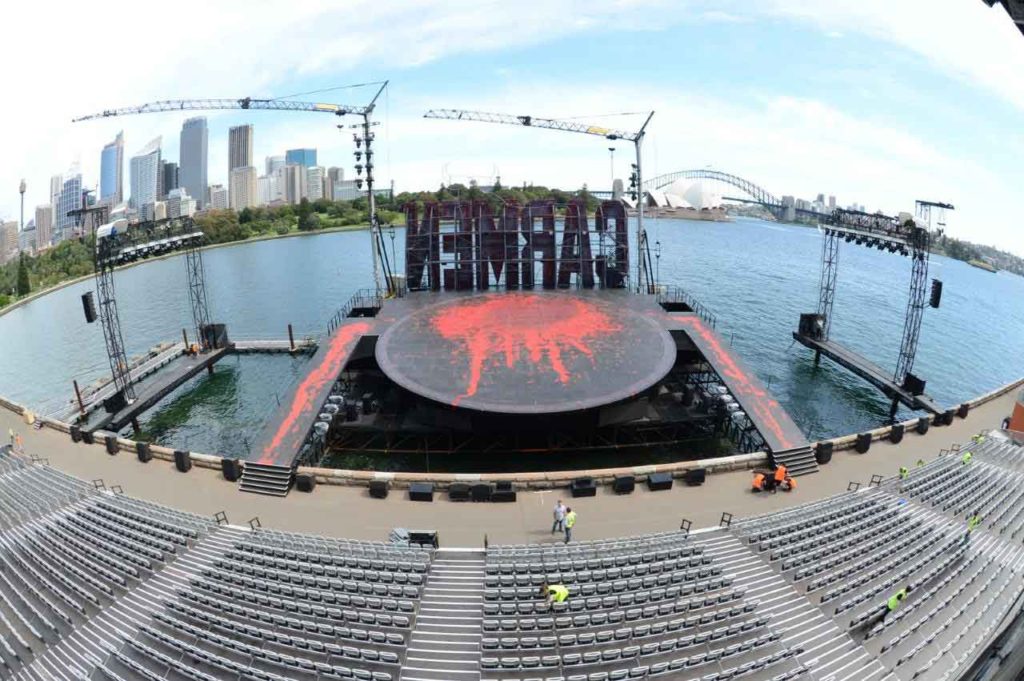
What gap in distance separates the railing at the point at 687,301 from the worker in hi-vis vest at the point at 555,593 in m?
30.1

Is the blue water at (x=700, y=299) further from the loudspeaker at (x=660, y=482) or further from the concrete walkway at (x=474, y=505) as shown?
the loudspeaker at (x=660, y=482)

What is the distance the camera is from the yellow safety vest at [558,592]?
16289 millimetres

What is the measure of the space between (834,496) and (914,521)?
3.36 meters

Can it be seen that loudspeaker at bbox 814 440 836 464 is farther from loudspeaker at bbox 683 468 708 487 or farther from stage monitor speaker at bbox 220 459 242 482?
stage monitor speaker at bbox 220 459 242 482

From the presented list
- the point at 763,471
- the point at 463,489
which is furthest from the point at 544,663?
the point at 763,471

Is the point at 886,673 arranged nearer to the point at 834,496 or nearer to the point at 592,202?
the point at 834,496

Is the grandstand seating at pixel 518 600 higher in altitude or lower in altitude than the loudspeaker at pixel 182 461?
lower

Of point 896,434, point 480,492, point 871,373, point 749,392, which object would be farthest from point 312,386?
point 871,373

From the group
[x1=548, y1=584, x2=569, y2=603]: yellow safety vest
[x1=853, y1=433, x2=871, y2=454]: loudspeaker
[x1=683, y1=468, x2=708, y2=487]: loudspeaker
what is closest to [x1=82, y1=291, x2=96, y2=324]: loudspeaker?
[x1=548, y1=584, x2=569, y2=603]: yellow safety vest

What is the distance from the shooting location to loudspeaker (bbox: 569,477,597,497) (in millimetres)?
A: 24641

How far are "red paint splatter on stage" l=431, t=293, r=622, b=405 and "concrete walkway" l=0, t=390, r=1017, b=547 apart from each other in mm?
7897

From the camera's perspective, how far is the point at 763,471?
26656 mm

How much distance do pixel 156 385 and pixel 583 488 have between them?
3915cm

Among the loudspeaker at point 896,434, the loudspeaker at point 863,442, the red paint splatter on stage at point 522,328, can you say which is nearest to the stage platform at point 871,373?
the loudspeaker at point 896,434
